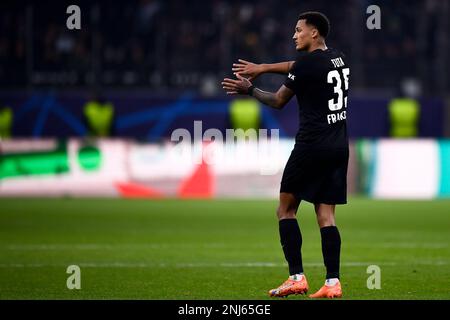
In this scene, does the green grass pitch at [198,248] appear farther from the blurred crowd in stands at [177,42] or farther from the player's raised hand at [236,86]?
the blurred crowd in stands at [177,42]

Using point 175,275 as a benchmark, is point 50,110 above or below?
above

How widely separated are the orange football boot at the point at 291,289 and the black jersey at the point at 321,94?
1.09 metres

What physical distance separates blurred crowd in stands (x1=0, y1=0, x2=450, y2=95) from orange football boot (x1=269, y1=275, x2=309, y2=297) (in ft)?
55.4

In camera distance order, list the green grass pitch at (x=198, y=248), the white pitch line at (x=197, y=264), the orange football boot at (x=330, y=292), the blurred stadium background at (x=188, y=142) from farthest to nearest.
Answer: the blurred stadium background at (x=188, y=142) < the white pitch line at (x=197, y=264) < the green grass pitch at (x=198, y=248) < the orange football boot at (x=330, y=292)

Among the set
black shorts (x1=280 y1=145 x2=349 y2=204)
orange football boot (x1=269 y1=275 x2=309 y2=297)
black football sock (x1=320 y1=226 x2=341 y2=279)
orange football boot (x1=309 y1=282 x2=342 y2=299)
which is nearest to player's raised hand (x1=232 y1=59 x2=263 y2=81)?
black shorts (x1=280 y1=145 x2=349 y2=204)

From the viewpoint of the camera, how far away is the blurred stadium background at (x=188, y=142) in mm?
12195

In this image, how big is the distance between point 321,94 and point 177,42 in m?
17.4

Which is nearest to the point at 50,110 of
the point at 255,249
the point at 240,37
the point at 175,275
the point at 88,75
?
the point at 88,75

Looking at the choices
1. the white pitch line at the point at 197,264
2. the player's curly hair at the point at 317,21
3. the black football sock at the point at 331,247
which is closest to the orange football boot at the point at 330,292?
the black football sock at the point at 331,247

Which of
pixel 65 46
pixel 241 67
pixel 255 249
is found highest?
pixel 65 46

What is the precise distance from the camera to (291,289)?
9.02 m
